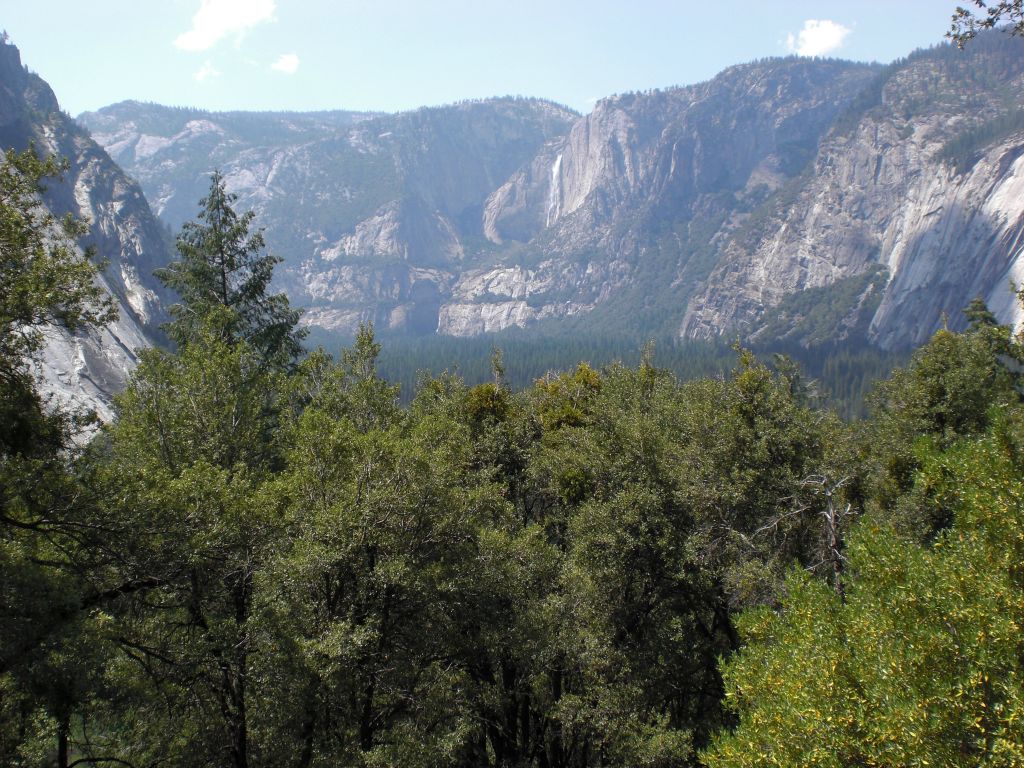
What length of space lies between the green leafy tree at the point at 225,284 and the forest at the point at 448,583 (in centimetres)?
513

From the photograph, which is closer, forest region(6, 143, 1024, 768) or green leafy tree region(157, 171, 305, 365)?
forest region(6, 143, 1024, 768)

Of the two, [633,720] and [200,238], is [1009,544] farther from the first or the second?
[200,238]

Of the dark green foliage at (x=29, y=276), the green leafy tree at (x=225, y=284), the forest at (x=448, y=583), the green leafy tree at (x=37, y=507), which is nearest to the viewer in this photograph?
the forest at (x=448, y=583)

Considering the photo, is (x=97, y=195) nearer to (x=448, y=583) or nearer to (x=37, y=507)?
(x=37, y=507)

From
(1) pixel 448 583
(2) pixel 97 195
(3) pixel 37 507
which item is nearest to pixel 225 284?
Answer: (3) pixel 37 507

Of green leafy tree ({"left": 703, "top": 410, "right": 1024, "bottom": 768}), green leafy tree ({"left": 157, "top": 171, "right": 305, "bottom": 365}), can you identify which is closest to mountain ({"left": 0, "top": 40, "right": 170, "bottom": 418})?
green leafy tree ({"left": 157, "top": 171, "right": 305, "bottom": 365})

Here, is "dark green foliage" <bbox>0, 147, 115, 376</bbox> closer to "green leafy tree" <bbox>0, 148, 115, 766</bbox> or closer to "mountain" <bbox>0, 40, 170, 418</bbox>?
"green leafy tree" <bbox>0, 148, 115, 766</bbox>

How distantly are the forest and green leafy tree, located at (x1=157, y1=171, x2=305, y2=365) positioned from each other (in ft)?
16.8

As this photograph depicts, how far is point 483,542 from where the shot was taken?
50.2 ft

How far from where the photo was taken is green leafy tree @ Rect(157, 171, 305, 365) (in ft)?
93.3

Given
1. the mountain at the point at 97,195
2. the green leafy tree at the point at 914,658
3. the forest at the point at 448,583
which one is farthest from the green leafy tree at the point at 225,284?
the mountain at the point at 97,195

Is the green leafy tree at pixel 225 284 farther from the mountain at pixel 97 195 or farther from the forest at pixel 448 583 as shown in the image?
the mountain at pixel 97 195

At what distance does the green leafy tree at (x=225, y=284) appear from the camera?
28.4 meters

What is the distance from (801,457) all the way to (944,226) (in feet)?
738
